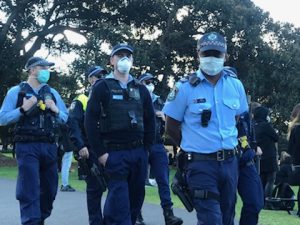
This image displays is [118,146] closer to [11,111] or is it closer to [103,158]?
[103,158]

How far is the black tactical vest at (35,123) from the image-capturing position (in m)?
6.39

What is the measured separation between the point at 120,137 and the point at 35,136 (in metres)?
1.36

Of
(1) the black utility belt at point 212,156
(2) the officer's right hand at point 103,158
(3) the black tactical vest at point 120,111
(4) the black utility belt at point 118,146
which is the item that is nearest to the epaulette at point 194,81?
(1) the black utility belt at point 212,156

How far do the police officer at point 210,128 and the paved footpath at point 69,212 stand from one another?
3328mm

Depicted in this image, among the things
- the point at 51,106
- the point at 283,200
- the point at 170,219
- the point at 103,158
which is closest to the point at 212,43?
the point at 103,158

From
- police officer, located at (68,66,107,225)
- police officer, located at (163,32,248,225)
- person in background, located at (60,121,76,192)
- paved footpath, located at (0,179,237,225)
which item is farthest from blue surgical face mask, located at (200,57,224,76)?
paved footpath, located at (0,179,237,225)

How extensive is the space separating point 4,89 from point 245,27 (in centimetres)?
1160

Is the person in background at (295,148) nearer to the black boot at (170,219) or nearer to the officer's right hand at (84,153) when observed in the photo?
the black boot at (170,219)

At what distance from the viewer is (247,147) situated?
244 inches

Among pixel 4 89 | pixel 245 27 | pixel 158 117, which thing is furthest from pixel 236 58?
pixel 158 117

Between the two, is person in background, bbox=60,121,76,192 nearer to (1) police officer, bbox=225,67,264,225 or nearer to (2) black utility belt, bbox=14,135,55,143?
(2) black utility belt, bbox=14,135,55,143

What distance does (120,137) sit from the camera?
18.0 ft

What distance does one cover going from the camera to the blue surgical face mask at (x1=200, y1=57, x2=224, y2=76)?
4863 millimetres

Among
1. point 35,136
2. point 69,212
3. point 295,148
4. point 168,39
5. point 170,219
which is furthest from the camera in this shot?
point 168,39
